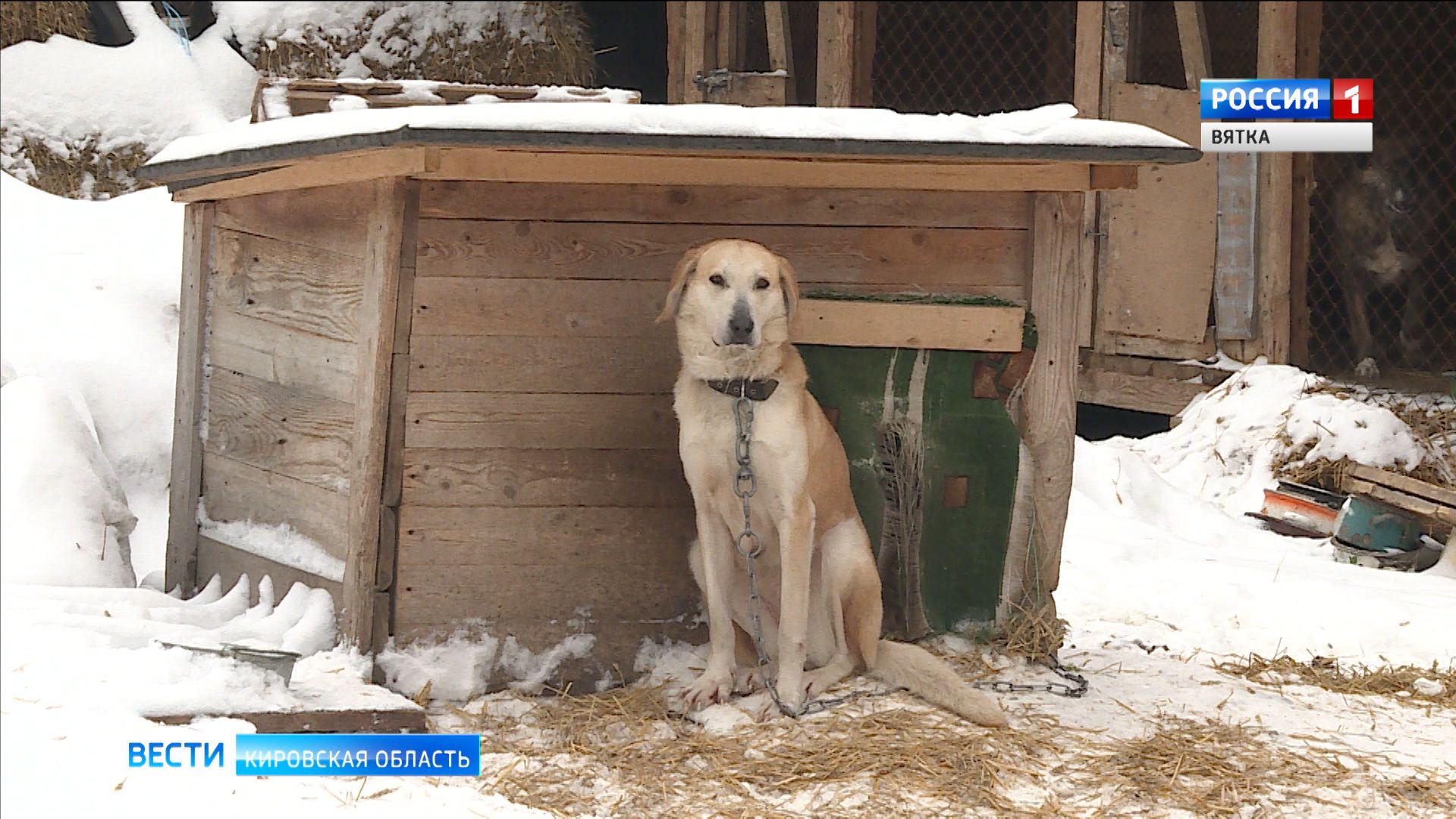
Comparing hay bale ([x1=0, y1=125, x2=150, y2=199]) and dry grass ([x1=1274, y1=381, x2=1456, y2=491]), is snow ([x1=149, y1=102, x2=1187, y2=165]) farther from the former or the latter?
hay bale ([x1=0, y1=125, x2=150, y2=199])

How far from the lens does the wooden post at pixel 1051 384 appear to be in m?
4.65

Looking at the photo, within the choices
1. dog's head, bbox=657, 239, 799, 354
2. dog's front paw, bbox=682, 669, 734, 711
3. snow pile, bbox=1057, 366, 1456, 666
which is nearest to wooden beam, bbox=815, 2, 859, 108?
snow pile, bbox=1057, 366, 1456, 666

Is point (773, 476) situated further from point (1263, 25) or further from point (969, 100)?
point (969, 100)

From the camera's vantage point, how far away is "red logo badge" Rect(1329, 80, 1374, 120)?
346 inches

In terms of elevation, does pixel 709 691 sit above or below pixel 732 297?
below

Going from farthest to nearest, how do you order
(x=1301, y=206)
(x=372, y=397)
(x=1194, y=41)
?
(x=1194, y=41) < (x=1301, y=206) < (x=372, y=397)

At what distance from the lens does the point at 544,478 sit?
4.51 m

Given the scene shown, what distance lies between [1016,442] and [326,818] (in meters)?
2.44

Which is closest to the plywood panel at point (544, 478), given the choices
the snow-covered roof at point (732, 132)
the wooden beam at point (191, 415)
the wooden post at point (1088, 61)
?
the snow-covered roof at point (732, 132)

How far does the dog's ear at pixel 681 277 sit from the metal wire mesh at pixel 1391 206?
6449mm

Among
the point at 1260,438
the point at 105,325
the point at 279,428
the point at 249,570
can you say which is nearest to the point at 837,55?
the point at 1260,438

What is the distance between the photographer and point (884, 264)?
4.65 m

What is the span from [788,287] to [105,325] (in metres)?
4.02

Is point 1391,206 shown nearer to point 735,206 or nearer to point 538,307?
point 735,206
